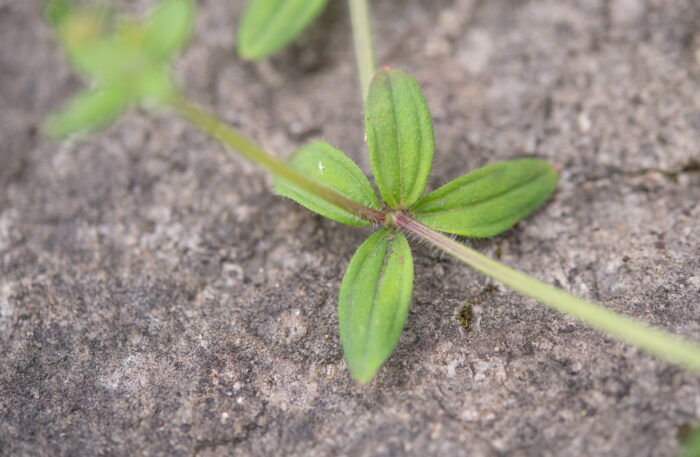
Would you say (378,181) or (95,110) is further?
(378,181)

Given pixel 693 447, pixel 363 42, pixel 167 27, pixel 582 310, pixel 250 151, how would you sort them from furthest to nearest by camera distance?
pixel 363 42, pixel 582 310, pixel 167 27, pixel 250 151, pixel 693 447

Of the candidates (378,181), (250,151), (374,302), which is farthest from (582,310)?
(250,151)

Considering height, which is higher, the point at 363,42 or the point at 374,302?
the point at 363,42

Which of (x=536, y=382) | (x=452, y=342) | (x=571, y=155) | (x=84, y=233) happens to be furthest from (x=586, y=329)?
(x=84, y=233)

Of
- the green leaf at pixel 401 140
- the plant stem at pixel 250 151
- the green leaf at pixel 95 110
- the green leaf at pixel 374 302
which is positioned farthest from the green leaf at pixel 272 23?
the green leaf at pixel 95 110

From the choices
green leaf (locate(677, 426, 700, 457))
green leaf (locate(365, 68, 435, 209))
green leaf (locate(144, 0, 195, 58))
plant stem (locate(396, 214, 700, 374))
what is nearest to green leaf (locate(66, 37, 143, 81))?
green leaf (locate(144, 0, 195, 58))

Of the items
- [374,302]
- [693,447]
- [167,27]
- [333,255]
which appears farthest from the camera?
[333,255]

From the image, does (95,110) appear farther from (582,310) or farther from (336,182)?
(582,310)

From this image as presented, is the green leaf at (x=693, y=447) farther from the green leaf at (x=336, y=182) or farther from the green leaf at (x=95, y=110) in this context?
the green leaf at (x=95, y=110)
